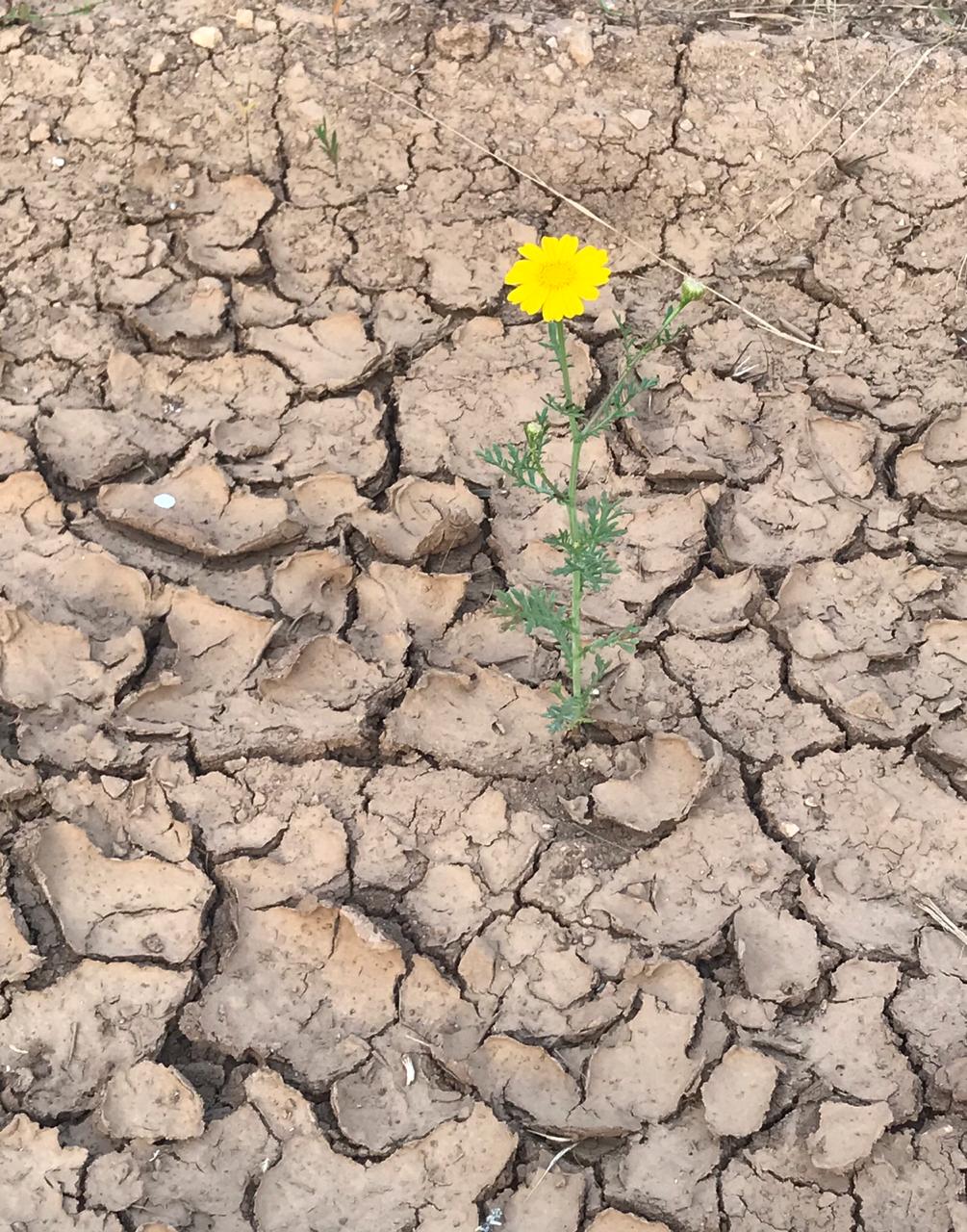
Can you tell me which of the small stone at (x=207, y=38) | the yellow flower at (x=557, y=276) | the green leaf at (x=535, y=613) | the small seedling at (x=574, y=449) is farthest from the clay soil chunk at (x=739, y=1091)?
the small stone at (x=207, y=38)

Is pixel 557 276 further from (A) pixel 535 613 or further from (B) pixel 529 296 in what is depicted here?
(A) pixel 535 613

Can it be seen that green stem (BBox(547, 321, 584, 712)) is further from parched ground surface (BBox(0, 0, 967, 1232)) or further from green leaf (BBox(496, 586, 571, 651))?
parched ground surface (BBox(0, 0, 967, 1232))

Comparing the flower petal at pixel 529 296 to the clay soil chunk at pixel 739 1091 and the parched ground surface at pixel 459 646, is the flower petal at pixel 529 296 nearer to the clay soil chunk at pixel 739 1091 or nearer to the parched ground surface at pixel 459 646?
the parched ground surface at pixel 459 646

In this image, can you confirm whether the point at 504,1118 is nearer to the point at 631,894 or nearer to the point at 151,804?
the point at 631,894

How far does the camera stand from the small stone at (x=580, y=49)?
324 cm

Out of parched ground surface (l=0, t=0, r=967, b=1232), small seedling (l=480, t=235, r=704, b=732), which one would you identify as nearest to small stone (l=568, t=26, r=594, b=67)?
parched ground surface (l=0, t=0, r=967, b=1232)

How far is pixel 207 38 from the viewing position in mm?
3279

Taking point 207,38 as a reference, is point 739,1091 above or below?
below

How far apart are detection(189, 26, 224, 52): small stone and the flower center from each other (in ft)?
5.34

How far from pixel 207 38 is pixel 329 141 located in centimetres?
47

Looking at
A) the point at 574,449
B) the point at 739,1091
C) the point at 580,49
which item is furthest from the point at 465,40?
the point at 739,1091

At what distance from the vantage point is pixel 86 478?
2.75 metres

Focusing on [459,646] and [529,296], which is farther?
[459,646]

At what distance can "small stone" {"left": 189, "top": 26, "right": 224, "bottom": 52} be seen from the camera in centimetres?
328
